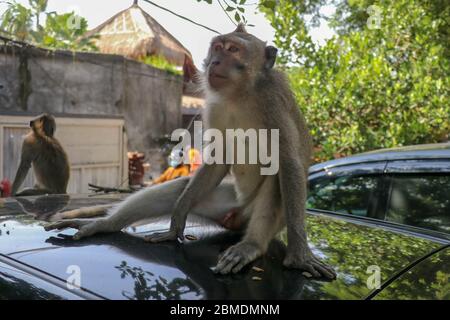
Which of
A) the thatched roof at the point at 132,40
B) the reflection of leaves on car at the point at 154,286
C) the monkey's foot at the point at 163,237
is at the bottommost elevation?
the reflection of leaves on car at the point at 154,286

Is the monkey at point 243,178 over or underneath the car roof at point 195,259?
over

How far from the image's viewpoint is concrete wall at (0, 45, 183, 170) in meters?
10.4

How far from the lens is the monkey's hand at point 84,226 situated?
2469mm

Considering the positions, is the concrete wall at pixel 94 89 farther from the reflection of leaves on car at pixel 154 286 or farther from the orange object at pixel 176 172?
the reflection of leaves on car at pixel 154 286

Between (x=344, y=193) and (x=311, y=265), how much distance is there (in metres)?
2.46

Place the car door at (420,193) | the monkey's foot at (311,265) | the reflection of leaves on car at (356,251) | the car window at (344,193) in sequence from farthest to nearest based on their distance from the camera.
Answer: the car window at (344,193) < the car door at (420,193) < the monkey's foot at (311,265) < the reflection of leaves on car at (356,251)

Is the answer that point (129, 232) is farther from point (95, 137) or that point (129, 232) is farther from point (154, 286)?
point (95, 137)

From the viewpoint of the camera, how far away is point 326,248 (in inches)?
95.3

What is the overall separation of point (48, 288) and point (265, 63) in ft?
7.70

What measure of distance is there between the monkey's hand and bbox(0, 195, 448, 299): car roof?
60 mm

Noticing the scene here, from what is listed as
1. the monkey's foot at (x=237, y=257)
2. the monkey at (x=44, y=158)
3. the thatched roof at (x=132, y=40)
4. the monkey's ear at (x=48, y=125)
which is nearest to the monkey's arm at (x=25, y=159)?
the monkey at (x=44, y=158)

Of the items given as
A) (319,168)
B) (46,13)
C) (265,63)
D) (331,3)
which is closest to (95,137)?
(46,13)

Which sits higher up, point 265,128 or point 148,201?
point 265,128

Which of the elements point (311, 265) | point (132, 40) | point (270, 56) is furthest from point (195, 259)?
point (132, 40)
